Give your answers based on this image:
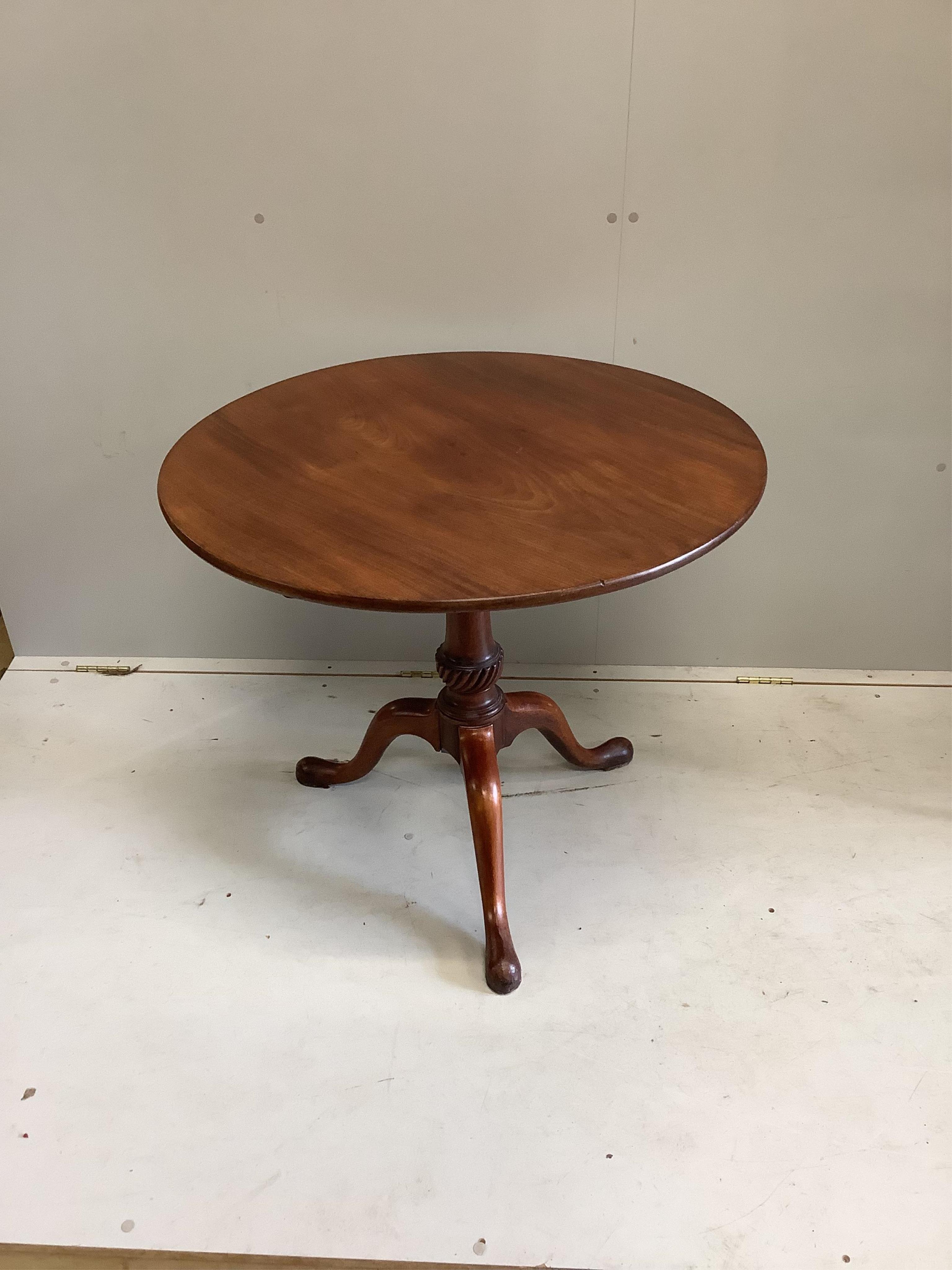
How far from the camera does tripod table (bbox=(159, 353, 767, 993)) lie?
1.08 m

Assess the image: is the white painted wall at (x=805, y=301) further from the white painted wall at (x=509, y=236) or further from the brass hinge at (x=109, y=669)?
the brass hinge at (x=109, y=669)

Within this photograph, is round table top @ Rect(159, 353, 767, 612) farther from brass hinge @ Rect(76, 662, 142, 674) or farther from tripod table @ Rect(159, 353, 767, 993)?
brass hinge @ Rect(76, 662, 142, 674)

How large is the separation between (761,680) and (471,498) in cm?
111

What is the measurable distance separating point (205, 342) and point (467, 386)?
0.63m

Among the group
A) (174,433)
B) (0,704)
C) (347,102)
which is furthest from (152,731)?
(347,102)

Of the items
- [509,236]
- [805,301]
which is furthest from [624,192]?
[805,301]

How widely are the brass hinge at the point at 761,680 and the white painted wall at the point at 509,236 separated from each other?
105mm

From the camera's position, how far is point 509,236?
1761mm

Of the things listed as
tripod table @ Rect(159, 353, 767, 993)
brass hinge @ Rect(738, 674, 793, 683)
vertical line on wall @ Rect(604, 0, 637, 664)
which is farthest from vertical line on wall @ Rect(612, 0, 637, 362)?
brass hinge @ Rect(738, 674, 793, 683)

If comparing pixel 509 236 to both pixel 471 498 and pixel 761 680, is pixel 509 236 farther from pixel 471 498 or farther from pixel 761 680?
pixel 761 680

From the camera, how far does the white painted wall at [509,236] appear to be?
5.35ft

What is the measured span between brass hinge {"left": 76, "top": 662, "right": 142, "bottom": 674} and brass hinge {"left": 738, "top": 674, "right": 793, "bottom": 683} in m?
1.30

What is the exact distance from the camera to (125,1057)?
1.36 metres

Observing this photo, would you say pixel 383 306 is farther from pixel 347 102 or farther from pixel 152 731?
pixel 152 731
